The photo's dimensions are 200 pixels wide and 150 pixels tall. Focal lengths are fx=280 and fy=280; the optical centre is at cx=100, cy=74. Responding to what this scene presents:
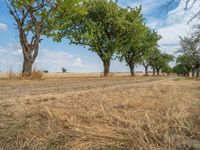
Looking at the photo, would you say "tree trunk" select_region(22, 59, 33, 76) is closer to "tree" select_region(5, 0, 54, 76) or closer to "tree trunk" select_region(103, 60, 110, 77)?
"tree" select_region(5, 0, 54, 76)

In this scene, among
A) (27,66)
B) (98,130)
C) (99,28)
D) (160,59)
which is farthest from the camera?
(160,59)

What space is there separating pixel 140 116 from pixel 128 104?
1.21 metres

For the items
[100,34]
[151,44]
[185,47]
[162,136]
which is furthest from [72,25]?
[162,136]

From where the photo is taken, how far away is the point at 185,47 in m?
50.7

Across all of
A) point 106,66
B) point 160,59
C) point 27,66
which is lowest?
point 27,66

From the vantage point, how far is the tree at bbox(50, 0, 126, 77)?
3634 centimetres

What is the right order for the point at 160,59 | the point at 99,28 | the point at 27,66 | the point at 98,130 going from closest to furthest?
the point at 98,130
the point at 27,66
the point at 99,28
the point at 160,59

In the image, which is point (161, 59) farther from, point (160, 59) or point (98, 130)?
point (98, 130)

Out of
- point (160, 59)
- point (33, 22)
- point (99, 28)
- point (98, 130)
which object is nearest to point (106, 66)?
point (99, 28)

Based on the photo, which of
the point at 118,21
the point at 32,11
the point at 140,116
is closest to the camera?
the point at 140,116

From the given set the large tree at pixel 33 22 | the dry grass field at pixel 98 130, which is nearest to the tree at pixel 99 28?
the large tree at pixel 33 22

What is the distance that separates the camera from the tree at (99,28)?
36344mm

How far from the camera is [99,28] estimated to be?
37219mm

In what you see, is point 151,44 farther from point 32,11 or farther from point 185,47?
point 32,11
